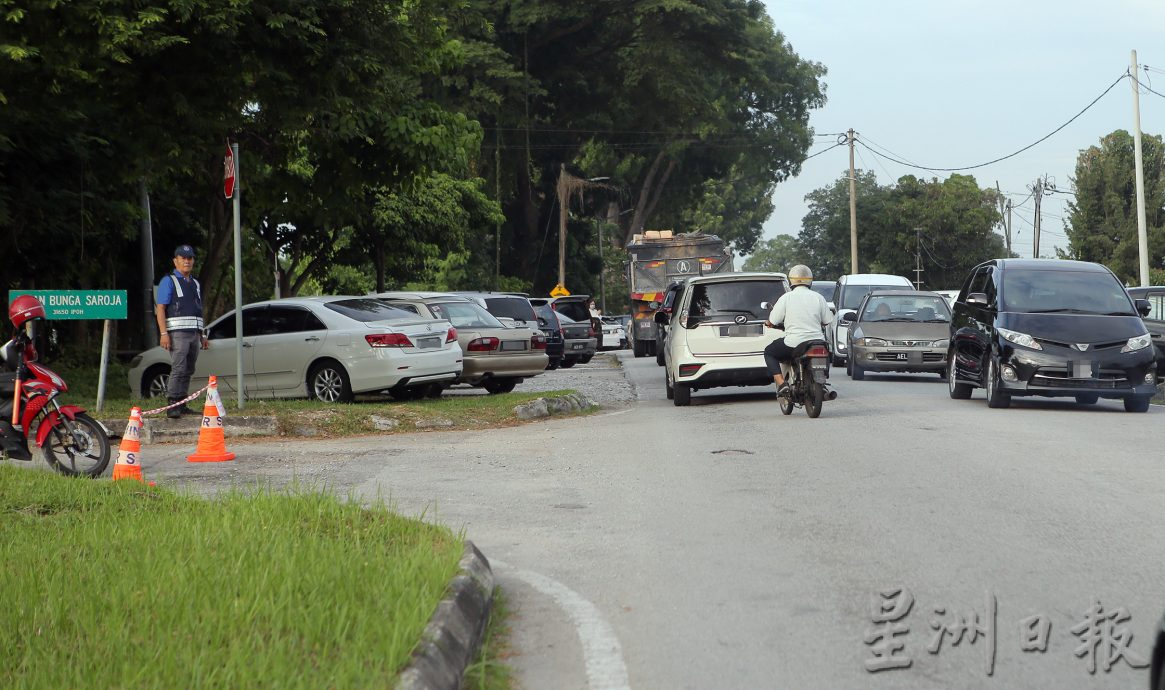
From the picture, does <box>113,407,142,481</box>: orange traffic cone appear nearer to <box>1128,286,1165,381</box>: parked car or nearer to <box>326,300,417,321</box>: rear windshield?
<box>326,300,417,321</box>: rear windshield

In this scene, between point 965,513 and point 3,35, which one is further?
point 3,35

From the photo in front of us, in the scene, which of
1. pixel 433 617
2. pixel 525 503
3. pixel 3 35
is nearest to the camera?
pixel 433 617

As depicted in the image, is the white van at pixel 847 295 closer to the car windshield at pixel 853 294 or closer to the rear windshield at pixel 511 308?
the car windshield at pixel 853 294

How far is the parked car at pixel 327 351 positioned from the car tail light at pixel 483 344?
1391 millimetres

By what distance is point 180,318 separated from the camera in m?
14.3

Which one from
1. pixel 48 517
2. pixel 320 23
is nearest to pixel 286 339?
pixel 320 23

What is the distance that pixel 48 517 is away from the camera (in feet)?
26.1

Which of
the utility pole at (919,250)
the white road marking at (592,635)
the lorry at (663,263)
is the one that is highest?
the utility pole at (919,250)

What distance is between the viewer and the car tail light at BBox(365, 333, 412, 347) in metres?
16.8

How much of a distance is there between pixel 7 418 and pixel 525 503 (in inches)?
182

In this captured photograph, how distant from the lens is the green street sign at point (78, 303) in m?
14.5

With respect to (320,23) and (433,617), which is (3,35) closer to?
(320,23)

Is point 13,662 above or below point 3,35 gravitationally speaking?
below

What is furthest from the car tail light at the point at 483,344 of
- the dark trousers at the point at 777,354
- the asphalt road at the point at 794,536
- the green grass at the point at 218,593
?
the green grass at the point at 218,593
